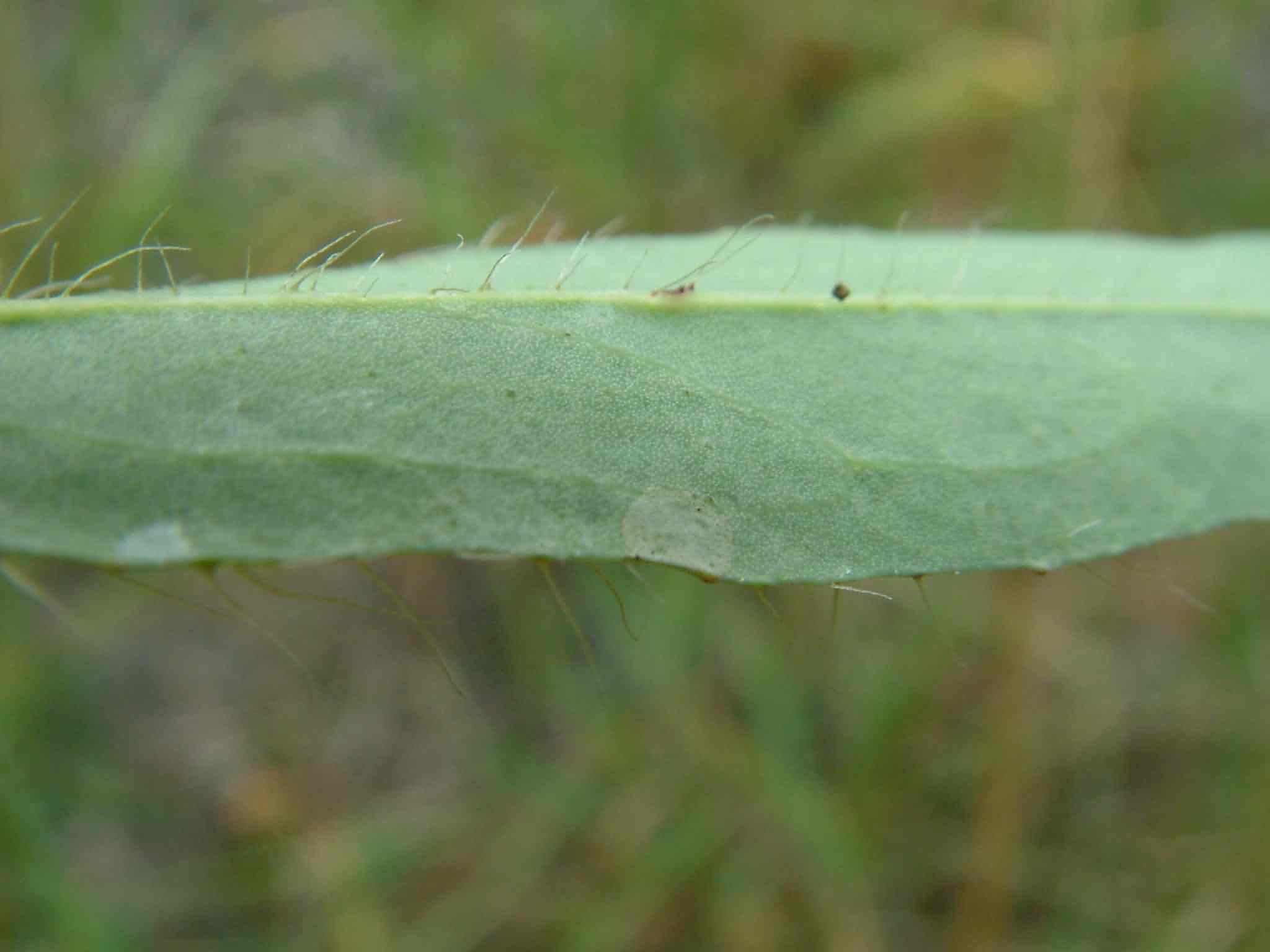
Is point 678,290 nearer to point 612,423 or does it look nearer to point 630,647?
point 612,423

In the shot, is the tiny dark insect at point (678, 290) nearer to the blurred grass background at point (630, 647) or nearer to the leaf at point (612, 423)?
the leaf at point (612, 423)

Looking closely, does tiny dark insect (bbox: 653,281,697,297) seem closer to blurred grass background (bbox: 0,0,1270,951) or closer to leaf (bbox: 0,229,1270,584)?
leaf (bbox: 0,229,1270,584)

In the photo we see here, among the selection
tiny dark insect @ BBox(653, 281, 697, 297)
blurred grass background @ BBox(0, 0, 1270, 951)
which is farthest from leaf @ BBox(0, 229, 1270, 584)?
blurred grass background @ BBox(0, 0, 1270, 951)

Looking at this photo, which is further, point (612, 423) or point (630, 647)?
point (630, 647)

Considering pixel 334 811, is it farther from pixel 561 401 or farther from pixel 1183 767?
pixel 1183 767

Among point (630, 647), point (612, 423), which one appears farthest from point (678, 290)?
point (630, 647)

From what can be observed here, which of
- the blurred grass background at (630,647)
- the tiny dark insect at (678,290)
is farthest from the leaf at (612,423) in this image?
the blurred grass background at (630,647)

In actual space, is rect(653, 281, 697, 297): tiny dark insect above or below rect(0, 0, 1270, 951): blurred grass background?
above

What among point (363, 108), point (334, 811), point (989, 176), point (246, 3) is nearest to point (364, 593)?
point (334, 811)
